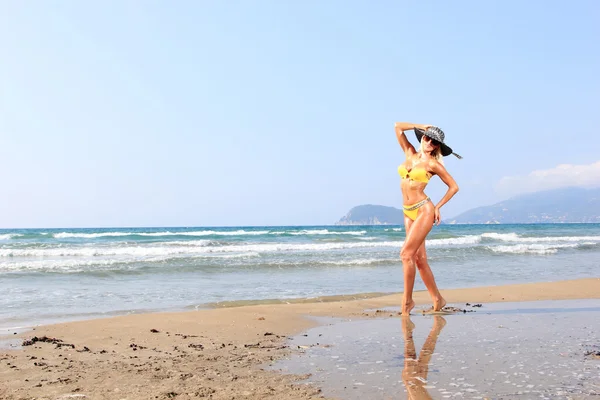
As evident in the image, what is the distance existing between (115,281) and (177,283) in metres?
1.51

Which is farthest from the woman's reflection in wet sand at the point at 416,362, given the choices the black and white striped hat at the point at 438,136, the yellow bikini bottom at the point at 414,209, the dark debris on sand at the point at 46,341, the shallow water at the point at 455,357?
the dark debris on sand at the point at 46,341

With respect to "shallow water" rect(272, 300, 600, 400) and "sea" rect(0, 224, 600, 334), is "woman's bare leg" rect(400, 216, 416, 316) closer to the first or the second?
"shallow water" rect(272, 300, 600, 400)

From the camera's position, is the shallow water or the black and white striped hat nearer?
the shallow water

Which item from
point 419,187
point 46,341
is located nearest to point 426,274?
point 419,187

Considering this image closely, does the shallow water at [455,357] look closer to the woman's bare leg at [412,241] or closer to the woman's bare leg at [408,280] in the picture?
the woman's bare leg at [408,280]

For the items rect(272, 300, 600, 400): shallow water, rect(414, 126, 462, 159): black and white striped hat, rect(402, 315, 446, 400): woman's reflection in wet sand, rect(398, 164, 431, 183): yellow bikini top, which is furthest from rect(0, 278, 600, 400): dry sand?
rect(414, 126, 462, 159): black and white striped hat

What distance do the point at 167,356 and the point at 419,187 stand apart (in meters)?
3.51

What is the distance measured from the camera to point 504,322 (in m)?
6.40

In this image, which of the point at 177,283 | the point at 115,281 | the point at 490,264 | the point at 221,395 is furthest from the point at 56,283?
the point at 490,264

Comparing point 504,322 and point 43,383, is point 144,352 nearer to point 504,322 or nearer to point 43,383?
point 43,383

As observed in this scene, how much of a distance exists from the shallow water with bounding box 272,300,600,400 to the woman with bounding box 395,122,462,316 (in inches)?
30.1

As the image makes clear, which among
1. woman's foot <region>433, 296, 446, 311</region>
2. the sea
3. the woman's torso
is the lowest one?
the sea

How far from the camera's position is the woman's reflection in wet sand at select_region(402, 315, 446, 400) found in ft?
11.5

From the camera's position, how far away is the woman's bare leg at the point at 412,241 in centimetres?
675
